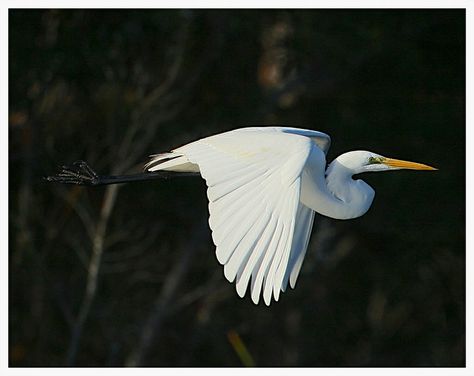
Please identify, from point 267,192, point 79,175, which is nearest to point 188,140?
point 79,175

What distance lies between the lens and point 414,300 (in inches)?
309

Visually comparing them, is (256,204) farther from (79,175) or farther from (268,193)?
(79,175)

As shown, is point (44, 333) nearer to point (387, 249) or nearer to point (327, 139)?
point (387, 249)

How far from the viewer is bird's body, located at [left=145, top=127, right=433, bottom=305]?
254 cm

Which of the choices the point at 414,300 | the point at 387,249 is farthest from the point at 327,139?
the point at 414,300

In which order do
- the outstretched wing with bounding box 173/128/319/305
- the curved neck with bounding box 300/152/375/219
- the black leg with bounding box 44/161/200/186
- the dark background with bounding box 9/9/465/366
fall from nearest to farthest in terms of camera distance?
the outstretched wing with bounding box 173/128/319/305, the curved neck with bounding box 300/152/375/219, the black leg with bounding box 44/161/200/186, the dark background with bounding box 9/9/465/366

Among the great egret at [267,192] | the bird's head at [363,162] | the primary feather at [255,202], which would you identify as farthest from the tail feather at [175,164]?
the bird's head at [363,162]

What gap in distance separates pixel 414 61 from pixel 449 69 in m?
0.36

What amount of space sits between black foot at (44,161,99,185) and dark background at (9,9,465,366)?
5.84ft

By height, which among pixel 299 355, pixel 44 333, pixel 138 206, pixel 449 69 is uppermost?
pixel 449 69

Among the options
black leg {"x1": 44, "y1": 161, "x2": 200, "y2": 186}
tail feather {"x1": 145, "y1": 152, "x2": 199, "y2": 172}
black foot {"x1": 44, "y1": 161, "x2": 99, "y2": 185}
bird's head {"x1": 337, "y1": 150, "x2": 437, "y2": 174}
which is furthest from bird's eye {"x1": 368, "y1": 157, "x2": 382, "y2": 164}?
black foot {"x1": 44, "y1": 161, "x2": 99, "y2": 185}

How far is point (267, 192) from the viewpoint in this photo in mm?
2654

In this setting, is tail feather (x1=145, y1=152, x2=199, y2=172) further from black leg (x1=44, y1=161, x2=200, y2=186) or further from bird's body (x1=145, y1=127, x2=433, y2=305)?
black leg (x1=44, y1=161, x2=200, y2=186)

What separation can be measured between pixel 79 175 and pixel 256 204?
3.59ft
